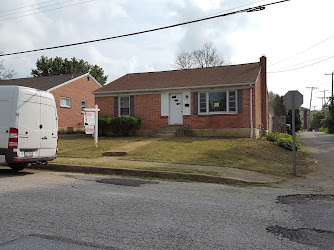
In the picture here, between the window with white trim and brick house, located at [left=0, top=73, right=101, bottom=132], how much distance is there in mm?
13253

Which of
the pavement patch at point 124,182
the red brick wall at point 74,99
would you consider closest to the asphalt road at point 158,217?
the pavement patch at point 124,182

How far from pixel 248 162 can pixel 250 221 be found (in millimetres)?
7523

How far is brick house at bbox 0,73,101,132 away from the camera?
86.5ft

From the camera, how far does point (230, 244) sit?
346cm

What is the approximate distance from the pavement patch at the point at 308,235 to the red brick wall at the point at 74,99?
24.4m

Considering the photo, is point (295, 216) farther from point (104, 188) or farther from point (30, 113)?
point (30, 113)

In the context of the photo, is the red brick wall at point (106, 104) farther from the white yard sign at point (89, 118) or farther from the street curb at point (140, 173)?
the street curb at point (140, 173)

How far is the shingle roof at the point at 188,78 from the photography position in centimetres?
1900

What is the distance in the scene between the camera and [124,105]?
21.0 meters

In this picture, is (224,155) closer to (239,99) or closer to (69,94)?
(239,99)

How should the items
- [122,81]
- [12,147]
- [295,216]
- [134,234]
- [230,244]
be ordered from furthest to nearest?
[122,81]
[12,147]
[295,216]
[134,234]
[230,244]

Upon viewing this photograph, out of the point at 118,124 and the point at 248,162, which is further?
the point at 118,124

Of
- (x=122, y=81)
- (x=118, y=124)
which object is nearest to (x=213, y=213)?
(x=118, y=124)

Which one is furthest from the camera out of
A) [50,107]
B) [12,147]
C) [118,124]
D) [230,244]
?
[118,124]
